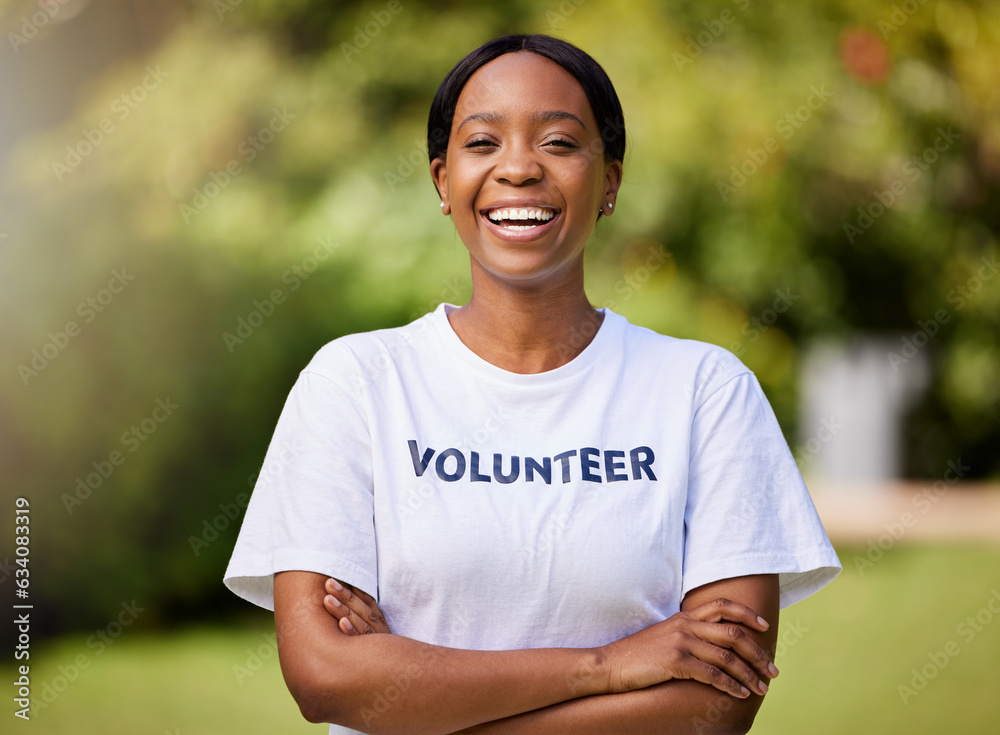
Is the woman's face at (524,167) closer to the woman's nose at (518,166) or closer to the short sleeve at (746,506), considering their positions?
the woman's nose at (518,166)

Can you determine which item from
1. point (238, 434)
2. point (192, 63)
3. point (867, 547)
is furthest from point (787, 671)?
point (192, 63)

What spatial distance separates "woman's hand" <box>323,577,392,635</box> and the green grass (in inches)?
143

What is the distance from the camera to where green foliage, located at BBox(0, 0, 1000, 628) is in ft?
18.2

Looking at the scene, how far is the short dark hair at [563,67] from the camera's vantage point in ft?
6.69

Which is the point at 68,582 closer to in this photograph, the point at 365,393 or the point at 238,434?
the point at 238,434

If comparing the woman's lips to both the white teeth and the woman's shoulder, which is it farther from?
the woman's shoulder

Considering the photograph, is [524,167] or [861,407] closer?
[524,167]

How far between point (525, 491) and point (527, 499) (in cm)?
2

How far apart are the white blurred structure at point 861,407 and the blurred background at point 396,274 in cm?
3

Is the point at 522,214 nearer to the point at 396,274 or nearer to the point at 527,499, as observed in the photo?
the point at 527,499

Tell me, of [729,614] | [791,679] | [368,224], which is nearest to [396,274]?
[368,224]

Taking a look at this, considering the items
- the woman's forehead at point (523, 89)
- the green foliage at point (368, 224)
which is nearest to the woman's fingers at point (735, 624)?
the woman's forehead at point (523, 89)

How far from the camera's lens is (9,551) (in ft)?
18.1

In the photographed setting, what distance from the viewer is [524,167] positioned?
1.95 m
